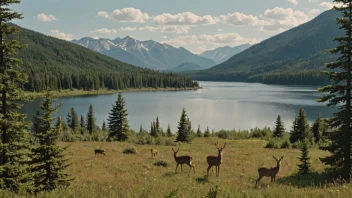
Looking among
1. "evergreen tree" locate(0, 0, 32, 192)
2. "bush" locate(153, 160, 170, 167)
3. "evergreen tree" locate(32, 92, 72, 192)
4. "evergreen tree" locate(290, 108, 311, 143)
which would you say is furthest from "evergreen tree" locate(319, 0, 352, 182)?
"evergreen tree" locate(290, 108, 311, 143)

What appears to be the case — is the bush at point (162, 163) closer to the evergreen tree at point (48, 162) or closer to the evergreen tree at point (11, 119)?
the evergreen tree at point (48, 162)

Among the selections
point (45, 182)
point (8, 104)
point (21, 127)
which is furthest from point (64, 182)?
point (8, 104)

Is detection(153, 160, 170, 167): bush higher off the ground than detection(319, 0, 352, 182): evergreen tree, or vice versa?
detection(319, 0, 352, 182): evergreen tree

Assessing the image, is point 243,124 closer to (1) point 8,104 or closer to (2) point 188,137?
(2) point 188,137

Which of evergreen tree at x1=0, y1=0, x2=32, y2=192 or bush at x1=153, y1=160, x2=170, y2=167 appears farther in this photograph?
bush at x1=153, y1=160, x2=170, y2=167

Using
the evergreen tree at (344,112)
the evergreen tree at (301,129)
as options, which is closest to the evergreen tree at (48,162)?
the evergreen tree at (344,112)

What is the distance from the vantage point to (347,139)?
17.2 metres

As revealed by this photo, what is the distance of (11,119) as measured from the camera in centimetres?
1401

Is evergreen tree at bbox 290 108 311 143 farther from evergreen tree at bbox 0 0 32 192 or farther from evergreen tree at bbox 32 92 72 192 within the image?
evergreen tree at bbox 0 0 32 192

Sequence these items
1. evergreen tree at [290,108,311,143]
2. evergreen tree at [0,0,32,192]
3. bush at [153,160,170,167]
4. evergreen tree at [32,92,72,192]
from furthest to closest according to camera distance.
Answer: evergreen tree at [290,108,311,143]
bush at [153,160,170,167]
evergreen tree at [32,92,72,192]
evergreen tree at [0,0,32,192]

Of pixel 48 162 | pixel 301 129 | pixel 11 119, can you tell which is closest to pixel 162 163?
pixel 48 162

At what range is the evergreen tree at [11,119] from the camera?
13.3m

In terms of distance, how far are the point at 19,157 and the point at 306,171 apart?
1662cm

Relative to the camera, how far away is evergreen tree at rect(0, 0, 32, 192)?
13.3 metres
